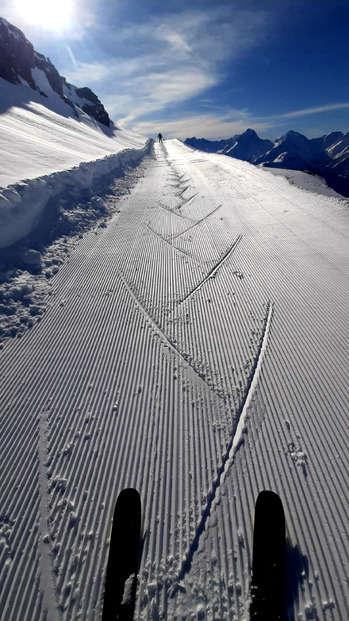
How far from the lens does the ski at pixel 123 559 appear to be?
7.85ft

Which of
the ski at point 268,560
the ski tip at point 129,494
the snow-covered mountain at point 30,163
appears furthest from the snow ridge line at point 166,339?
the snow-covered mountain at point 30,163

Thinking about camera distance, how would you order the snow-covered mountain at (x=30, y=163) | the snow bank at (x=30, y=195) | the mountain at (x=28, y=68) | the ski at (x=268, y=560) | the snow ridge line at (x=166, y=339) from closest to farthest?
the ski at (x=268, y=560), the snow ridge line at (x=166, y=339), the snow bank at (x=30, y=195), the snow-covered mountain at (x=30, y=163), the mountain at (x=28, y=68)

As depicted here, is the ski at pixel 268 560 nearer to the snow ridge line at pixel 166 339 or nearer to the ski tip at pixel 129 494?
the ski tip at pixel 129 494

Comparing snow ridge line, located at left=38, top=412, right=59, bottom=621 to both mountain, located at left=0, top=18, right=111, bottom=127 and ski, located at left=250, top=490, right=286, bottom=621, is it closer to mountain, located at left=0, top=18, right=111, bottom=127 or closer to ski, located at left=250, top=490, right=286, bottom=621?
ski, located at left=250, top=490, right=286, bottom=621

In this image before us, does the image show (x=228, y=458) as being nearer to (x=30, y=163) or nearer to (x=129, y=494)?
(x=129, y=494)

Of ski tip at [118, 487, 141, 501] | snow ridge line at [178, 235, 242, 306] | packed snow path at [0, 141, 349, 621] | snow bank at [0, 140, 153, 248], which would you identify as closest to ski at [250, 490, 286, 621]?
packed snow path at [0, 141, 349, 621]

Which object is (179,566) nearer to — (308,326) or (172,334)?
(172,334)

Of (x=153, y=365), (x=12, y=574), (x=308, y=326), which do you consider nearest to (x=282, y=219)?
(x=308, y=326)

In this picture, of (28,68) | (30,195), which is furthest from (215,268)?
(28,68)

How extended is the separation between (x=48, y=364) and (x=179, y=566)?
3.07 m

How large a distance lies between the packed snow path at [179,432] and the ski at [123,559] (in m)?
0.07

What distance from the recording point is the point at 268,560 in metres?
2.56

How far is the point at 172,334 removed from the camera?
501cm

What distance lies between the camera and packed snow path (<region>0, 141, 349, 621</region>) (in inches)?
99.7
